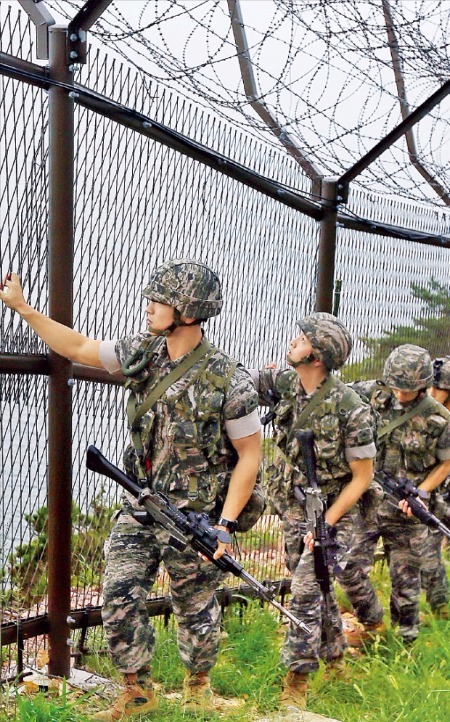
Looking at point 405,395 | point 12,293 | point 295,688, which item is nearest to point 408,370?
point 405,395

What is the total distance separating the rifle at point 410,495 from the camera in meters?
6.11

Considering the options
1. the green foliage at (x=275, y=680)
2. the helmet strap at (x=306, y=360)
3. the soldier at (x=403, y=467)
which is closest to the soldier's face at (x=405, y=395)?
the soldier at (x=403, y=467)

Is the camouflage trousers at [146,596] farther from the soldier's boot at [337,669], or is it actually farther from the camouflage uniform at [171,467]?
the soldier's boot at [337,669]

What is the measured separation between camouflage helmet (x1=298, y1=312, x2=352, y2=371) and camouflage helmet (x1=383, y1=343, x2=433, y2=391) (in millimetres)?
877

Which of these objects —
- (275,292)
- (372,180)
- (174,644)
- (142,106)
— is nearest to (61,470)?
(174,644)

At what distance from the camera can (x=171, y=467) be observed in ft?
14.4

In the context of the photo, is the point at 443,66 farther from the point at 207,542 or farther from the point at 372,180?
the point at 207,542

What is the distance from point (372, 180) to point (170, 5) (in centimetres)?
255

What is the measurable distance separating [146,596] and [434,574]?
2961 mm

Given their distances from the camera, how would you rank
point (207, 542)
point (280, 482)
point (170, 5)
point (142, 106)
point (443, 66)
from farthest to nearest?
point (443, 66) < point (280, 482) < point (142, 106) < point (170, 5) < point (207, 542)

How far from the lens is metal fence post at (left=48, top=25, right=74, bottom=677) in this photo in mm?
4527

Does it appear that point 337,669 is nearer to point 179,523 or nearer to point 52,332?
point 179,523

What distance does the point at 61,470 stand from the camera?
184 inches

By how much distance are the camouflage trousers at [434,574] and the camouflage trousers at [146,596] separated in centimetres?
246
